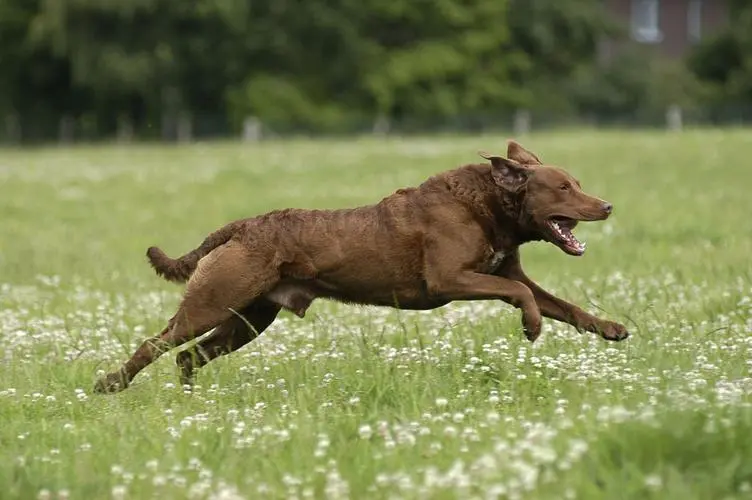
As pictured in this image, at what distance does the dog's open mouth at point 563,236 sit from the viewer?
642cm

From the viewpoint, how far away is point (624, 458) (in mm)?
4242

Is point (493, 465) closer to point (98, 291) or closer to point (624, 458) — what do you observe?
point (624, 458)

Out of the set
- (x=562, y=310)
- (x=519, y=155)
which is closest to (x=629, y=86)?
(x=519, y=155)

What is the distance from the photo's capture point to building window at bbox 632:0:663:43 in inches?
2537

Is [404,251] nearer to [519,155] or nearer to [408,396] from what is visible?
[519,155]

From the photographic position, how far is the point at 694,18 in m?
63.7

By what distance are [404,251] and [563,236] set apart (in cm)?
83

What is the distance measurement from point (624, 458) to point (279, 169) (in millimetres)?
21483

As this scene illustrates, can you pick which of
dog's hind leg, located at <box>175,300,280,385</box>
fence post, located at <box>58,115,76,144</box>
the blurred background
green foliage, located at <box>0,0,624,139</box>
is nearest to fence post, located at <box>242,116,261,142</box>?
the blurred background

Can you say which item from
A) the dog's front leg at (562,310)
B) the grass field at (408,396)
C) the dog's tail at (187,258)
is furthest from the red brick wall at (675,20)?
the dog's tail at (187,258)

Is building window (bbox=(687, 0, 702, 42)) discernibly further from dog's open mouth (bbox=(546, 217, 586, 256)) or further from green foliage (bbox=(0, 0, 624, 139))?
dog's open mouth (bbox=(546, 217, 586, 256))

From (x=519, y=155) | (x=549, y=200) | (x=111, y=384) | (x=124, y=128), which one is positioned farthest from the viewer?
(x=124, y=128)

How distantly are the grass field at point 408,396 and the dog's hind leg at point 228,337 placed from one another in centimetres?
14

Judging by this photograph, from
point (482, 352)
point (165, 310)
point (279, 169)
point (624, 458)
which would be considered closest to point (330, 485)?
point (624, 458)
